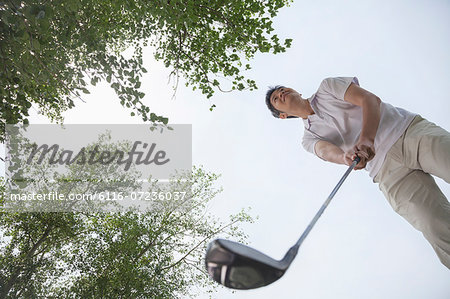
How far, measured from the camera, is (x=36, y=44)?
1909 mm

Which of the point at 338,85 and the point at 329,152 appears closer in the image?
the point at 338,85

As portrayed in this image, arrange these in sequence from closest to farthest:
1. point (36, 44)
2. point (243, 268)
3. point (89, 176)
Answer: point (243, 268)
point (36, 44)
point (89, 176)

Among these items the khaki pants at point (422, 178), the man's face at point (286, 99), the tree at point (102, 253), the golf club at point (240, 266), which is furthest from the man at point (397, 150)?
the tree at point (102, 253)

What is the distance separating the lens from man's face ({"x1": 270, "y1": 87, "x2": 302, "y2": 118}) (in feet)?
9.11

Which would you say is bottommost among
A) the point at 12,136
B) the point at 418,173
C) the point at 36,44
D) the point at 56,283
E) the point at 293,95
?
the point at 56,283

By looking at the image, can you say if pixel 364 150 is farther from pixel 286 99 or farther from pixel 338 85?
pixel 286 99

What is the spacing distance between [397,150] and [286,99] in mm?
1143

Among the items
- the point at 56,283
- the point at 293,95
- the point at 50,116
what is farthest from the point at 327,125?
the point at 56,283

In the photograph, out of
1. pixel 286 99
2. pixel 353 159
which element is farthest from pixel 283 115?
pixel 353 159

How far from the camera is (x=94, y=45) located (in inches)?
115

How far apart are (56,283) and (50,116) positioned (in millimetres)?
5964

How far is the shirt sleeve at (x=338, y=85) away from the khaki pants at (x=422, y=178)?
0.56 metres

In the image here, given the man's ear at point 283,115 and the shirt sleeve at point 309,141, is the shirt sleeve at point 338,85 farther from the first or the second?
the man's ear at point 283,115

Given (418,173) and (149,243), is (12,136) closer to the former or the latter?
(418,173)
